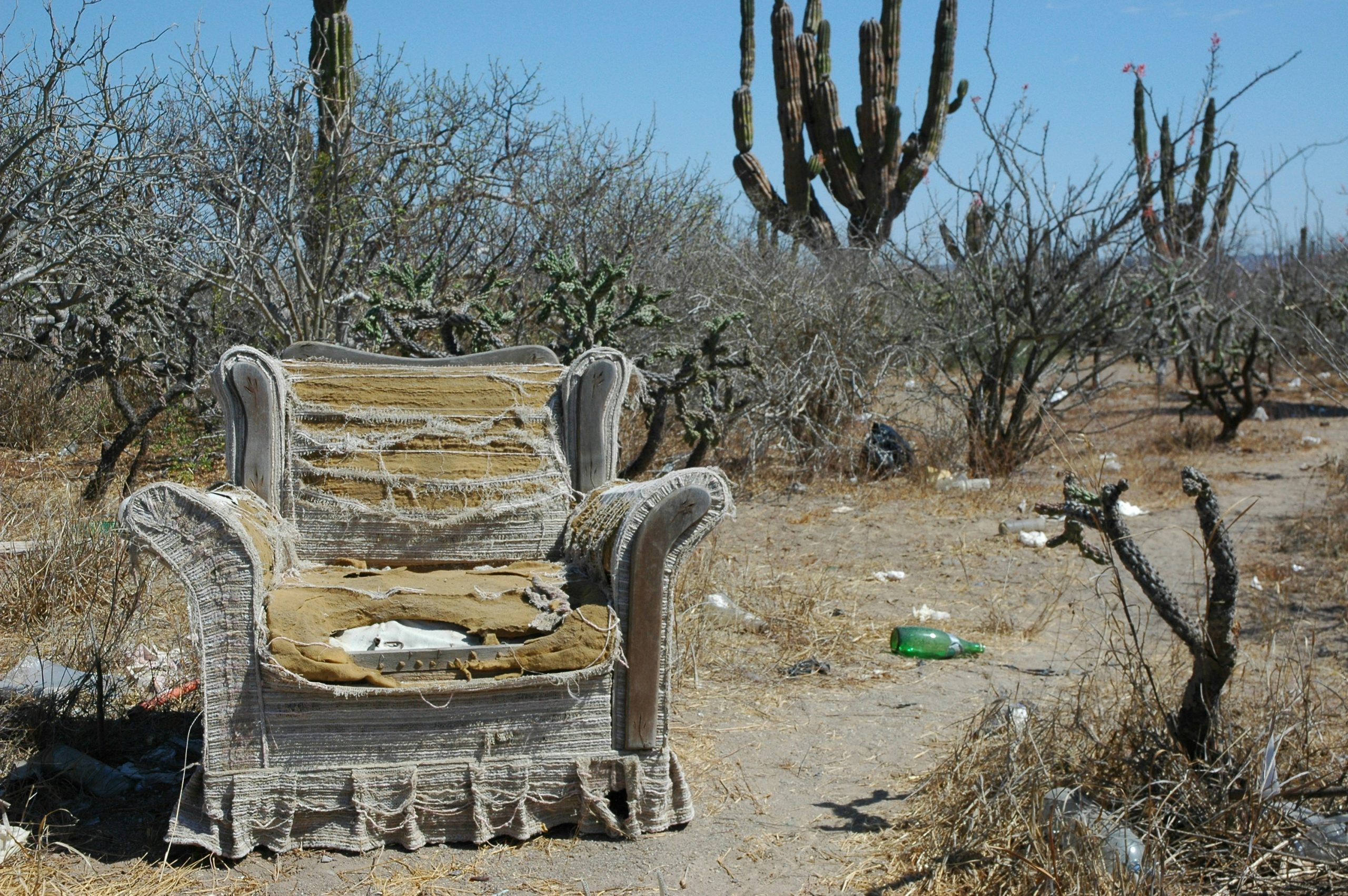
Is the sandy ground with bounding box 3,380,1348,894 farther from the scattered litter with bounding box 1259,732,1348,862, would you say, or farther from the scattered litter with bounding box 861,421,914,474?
the scattered litter with bounding box 1259,732,1348,862

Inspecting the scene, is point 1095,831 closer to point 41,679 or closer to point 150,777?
point 150,777

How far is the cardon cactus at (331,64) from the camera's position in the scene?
23.1 ft

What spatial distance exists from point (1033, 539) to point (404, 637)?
4.83 m

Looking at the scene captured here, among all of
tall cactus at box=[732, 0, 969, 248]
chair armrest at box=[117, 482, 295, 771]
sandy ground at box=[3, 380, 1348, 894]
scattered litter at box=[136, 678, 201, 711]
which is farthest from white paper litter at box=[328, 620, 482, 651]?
tall cactus at box=[732, 0, 969, 248]

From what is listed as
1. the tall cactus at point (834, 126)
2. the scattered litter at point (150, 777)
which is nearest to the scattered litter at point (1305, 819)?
the scattered litter at point (150, 777)

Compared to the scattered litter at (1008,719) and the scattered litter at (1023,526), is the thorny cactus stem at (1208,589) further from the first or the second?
the scattered litter at (1023,526)

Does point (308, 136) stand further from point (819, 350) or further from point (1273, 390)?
point (1273, 390)

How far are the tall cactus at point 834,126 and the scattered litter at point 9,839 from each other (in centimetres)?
1381

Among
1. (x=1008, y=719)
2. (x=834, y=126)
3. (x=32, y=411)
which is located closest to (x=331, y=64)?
(x=32, y=411)

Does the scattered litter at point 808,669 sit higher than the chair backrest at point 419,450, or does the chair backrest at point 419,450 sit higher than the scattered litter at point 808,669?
the chair backrest at point 419,450

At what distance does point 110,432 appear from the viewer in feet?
29.5

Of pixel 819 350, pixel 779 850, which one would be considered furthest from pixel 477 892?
pixel 819 350

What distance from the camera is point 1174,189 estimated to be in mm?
17391

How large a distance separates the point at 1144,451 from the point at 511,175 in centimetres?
644
